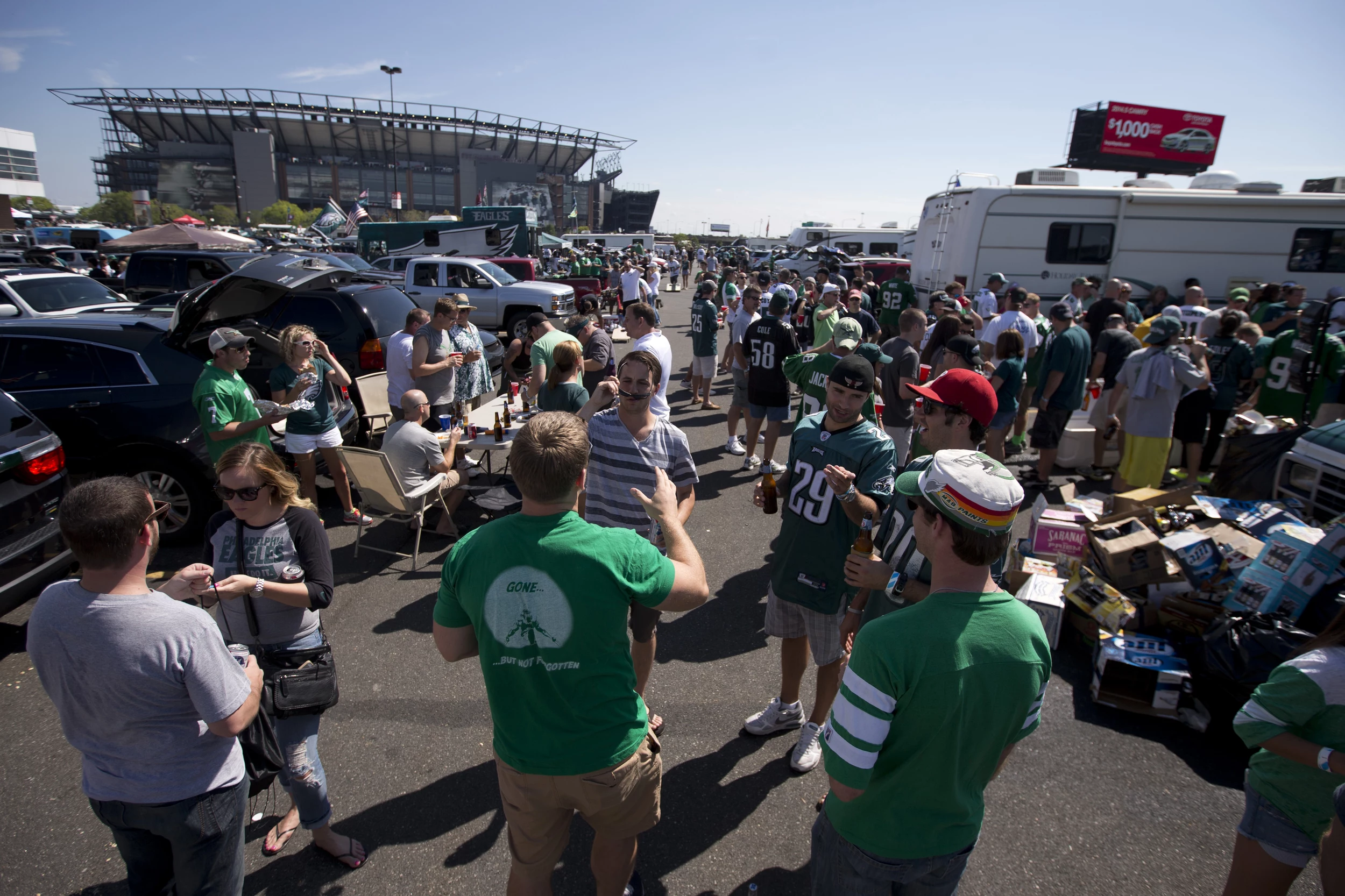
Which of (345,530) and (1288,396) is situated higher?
(1288,396)

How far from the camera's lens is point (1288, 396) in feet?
21.4

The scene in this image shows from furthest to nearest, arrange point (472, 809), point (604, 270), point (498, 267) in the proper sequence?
point (604, 270), point (498, 267), point (472, 809)

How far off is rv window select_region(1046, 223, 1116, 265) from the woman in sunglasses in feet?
46.8

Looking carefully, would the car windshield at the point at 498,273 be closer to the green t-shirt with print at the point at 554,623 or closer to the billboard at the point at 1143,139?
the green t-shirt with print at the point at 554,623

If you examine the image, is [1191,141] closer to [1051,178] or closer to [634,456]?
[1051,178]

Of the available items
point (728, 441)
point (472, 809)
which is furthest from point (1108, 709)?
point (728, 441)

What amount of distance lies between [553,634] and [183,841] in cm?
127

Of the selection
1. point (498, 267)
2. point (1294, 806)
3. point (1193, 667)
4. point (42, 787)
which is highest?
point (498, 267)

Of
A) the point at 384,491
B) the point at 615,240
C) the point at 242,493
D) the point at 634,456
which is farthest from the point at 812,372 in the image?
the point at 615,240

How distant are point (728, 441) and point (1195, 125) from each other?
35946 mm

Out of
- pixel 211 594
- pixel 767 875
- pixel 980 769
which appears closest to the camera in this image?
pixel 980 769

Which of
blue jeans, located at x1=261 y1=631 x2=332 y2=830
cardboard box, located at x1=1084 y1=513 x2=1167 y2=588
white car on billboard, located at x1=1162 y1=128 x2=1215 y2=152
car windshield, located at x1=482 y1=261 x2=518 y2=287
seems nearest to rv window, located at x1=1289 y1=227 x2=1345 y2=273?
cardboard box, located at x1=1084 y1=513 x2=1167 y2=588

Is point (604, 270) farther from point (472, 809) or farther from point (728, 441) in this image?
point (472, 809)

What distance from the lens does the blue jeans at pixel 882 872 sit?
A: 165 cm
